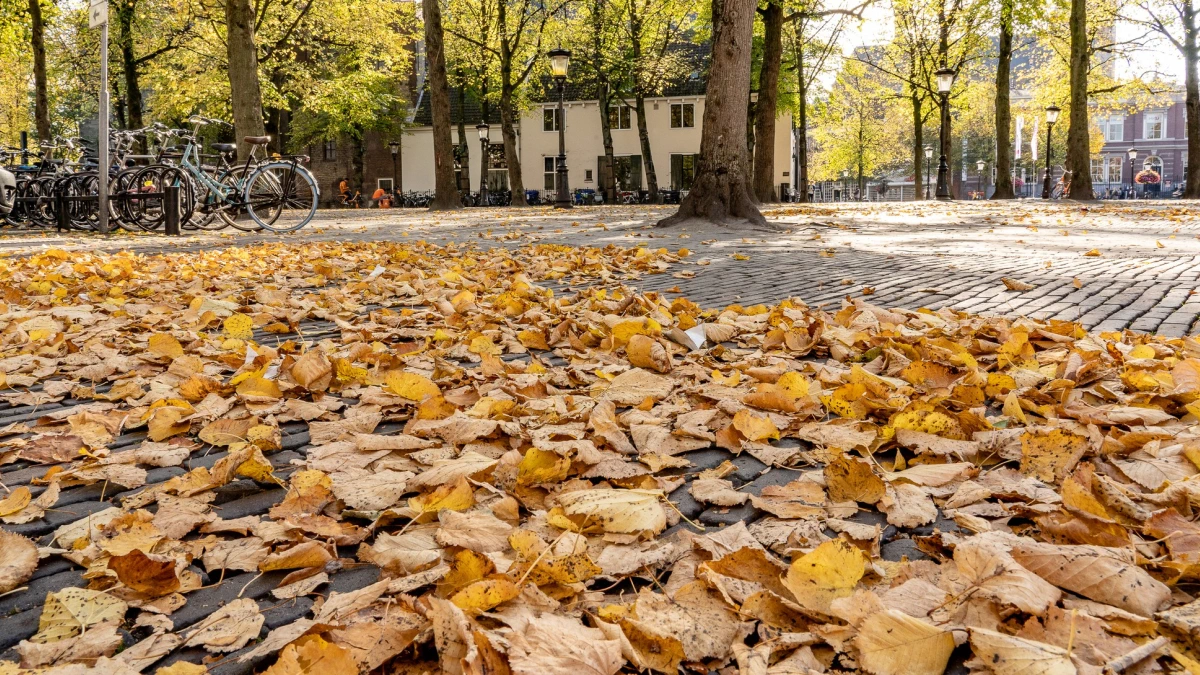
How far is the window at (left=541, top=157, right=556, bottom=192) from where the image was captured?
46.7 m

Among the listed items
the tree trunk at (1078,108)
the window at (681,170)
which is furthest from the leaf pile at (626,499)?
the window at (681,170)

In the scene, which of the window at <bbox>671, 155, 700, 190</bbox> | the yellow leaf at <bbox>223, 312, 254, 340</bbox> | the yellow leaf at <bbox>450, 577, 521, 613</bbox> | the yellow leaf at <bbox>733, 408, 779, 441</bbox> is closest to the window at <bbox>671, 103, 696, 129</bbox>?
the window at <bbox>671, 155, 700, 190</bbox>

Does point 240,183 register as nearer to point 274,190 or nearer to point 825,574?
point 274,190

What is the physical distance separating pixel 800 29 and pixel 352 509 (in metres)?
33.9

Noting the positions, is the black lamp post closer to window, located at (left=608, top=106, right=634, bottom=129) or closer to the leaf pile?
window, located at (left=608, top=106, right=634, bottom=129)

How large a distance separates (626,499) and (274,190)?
11427mm

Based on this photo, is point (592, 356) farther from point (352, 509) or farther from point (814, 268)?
point (814, 268)

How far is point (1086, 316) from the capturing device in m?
4.55

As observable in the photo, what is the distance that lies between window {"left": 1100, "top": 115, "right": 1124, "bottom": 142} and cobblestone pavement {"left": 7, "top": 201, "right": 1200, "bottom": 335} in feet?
273

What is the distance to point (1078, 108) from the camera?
79.4ft

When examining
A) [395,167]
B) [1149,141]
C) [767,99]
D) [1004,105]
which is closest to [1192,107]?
[1004,105]

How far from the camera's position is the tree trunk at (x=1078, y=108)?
77.7 feet

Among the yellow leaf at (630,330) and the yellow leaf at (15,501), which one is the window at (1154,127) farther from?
the yellow leaf at (15,501)

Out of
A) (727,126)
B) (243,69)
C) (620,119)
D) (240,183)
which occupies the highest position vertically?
(620,119)
